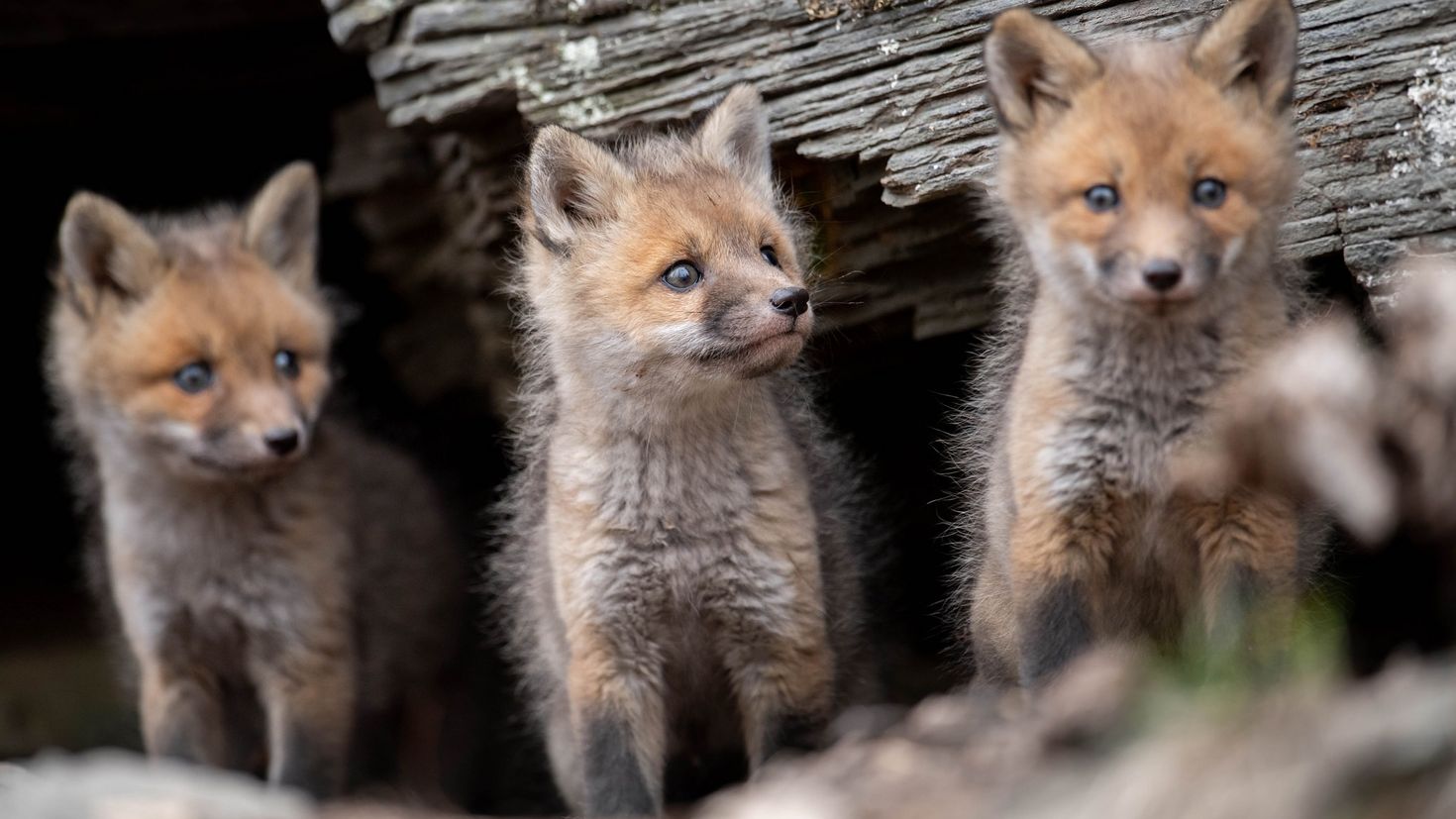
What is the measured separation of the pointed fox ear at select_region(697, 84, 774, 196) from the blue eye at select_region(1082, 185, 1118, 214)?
1.64 m

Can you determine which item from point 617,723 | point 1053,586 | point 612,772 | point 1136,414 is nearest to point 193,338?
point 617,723

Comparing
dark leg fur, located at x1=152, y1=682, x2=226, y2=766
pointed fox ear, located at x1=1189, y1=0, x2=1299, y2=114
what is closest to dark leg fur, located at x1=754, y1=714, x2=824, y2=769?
pointed fox ear, located at x1=1189, y1=0, x2=1299, y2=114

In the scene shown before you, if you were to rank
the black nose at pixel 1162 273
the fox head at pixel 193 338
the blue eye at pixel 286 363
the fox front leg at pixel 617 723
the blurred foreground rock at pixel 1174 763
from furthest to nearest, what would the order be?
the blue eye at pixel 286 363 < the fox head at pixel 193 338 < the fox front leg at pixel 617 723 < the black nose at pixel 1162 273 < the blurred foreground rock at pixel 1174 763

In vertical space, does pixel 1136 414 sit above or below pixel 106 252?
below

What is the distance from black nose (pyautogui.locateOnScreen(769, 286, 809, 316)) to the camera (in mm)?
4836

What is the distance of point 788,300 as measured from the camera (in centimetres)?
484

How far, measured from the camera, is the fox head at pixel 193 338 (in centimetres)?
602

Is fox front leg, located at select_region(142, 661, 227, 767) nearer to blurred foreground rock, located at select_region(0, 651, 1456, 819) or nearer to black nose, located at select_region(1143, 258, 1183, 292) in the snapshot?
blurred foreground rock, located at select_region(0, 651, 1456, 819)

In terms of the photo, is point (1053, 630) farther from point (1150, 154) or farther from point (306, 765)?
point (306, 765)

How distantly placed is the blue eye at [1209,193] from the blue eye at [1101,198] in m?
0.22

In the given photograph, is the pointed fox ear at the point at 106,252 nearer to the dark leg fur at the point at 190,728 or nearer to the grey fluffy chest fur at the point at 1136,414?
the dark leg fur at the point at 190,728

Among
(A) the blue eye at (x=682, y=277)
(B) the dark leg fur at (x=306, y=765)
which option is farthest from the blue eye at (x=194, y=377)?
(A) the blue eye at (x=682, y=277)

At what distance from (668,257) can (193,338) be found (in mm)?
2251

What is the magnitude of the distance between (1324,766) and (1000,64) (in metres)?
2.58
